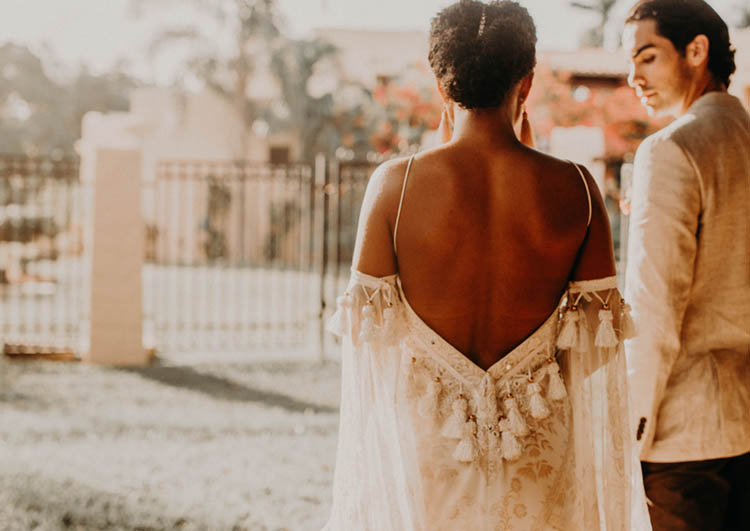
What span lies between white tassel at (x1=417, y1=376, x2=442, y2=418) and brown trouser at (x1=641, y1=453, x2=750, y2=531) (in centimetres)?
76

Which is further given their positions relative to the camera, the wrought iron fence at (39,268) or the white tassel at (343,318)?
the wrought iron fence at (39,268)

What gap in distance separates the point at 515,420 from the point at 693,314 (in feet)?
2.38

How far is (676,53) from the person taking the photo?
2588mm

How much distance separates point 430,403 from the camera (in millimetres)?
2096

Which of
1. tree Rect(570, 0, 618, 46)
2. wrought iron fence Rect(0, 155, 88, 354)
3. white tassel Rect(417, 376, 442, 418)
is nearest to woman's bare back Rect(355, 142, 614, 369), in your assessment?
white tassel Rect(417, 376, 442, 418)

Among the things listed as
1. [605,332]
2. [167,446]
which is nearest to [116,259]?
[167,446]

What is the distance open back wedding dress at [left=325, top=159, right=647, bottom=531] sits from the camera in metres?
2.08

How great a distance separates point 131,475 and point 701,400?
4081 mm

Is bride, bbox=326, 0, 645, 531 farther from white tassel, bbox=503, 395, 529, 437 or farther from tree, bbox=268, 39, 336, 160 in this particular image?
tree, bbox=268, 39, 336, 160

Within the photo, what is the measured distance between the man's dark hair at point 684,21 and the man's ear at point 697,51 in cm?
1

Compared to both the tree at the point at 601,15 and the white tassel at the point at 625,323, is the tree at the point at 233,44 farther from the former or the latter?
the white tassel at the point at 625,323

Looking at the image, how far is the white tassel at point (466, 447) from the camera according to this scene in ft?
6.78

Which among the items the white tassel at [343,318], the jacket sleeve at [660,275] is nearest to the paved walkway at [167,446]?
the jacket sleeve at [660,275]

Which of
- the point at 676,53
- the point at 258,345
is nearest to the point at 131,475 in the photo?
the point at 676,53
